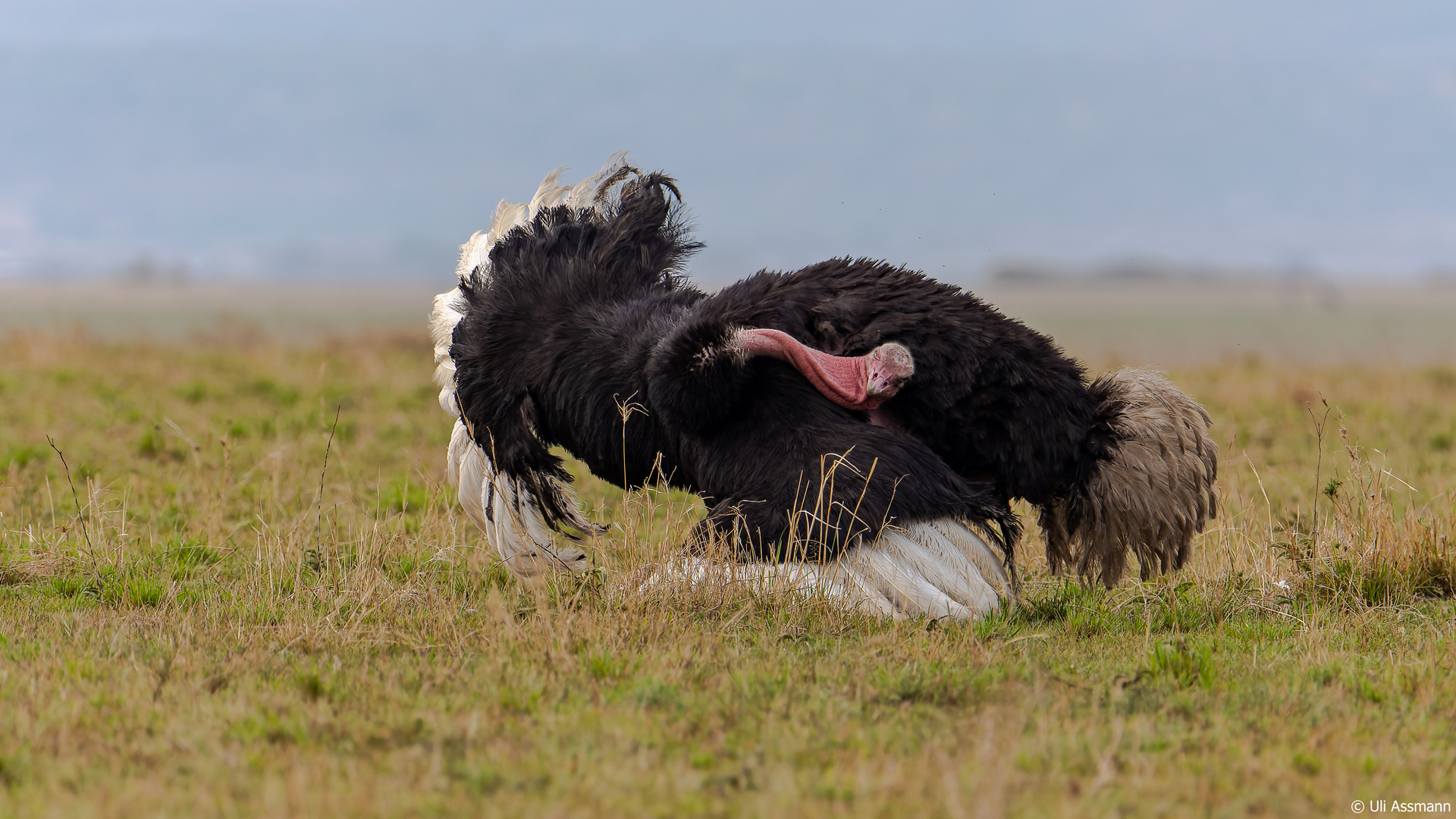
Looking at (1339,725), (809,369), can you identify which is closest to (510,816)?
(809,369)

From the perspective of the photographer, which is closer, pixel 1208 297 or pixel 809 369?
pixel 809 369

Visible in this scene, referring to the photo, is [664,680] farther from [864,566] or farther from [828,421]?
[828,421]

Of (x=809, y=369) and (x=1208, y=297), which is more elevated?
(x=1208, y=297)

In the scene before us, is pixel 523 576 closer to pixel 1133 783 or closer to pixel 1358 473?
pixel 1133 783

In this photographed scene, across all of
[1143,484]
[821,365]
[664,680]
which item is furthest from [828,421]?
[1143,484]

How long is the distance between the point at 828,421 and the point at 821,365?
0.23 metres

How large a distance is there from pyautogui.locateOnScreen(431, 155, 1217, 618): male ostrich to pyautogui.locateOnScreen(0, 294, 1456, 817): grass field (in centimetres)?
28

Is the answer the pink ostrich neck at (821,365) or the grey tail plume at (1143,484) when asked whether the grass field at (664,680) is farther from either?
the pink ostrich neck at (821,365)

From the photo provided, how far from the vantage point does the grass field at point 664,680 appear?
380cm

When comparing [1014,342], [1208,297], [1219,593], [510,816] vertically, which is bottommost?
[510,816]

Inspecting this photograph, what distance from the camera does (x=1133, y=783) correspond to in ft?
12.6

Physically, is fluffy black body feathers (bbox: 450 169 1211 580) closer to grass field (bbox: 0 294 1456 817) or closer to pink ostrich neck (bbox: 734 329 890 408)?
pink ostrich neck (bbox: 734 329 890 408)

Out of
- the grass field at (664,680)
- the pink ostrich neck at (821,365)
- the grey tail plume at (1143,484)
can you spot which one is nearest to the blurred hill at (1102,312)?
the grass field at (664,680)

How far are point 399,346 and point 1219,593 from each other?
15.5 meters
